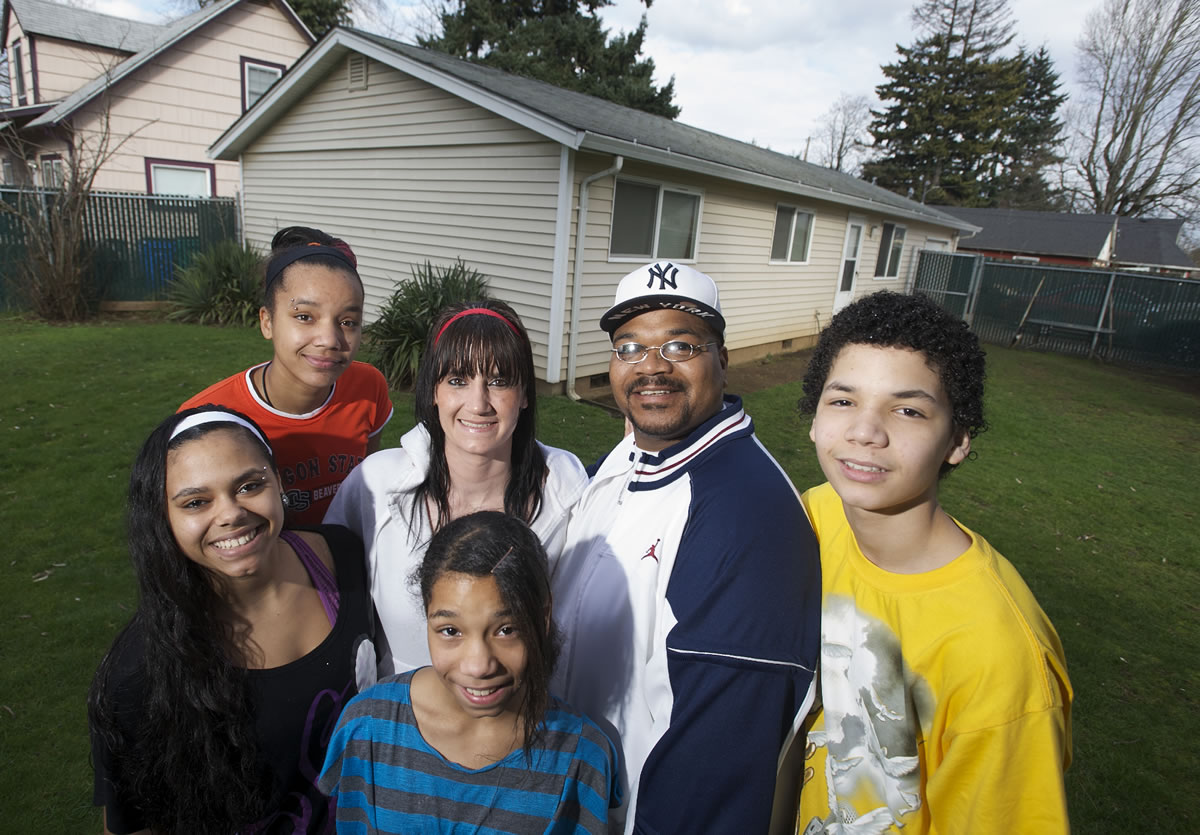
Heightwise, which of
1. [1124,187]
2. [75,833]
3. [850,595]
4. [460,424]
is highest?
[1124,187]

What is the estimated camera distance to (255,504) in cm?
158

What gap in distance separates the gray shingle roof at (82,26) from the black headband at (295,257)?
20044 millimetres

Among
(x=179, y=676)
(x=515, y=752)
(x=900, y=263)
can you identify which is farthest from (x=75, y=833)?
(x=900, y=263)

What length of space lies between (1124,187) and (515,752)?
45.6 m

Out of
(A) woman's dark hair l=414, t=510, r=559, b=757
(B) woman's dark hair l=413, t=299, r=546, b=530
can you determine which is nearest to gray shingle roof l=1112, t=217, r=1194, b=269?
(B) woman's dark hair l=413, t=299, r=546, b=530

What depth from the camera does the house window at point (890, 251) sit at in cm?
1830

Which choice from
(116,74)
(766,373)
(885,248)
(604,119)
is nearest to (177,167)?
(116,74)

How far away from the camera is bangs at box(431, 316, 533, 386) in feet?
6.37

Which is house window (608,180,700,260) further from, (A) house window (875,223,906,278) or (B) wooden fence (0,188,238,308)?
(A) house window (875,223,906,278)

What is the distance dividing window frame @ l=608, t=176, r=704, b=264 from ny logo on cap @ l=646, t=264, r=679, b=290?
6.92 metres

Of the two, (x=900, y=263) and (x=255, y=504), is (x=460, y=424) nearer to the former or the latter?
A: (x=255, y=504)

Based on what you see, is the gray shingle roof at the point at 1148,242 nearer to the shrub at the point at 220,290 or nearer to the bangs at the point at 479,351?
the shrub at the point at 220,290

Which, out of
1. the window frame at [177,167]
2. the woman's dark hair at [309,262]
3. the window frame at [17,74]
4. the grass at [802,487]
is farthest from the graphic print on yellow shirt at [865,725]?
the window frame at [17,74]

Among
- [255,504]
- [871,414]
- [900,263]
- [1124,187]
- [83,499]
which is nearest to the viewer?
[871,414]
